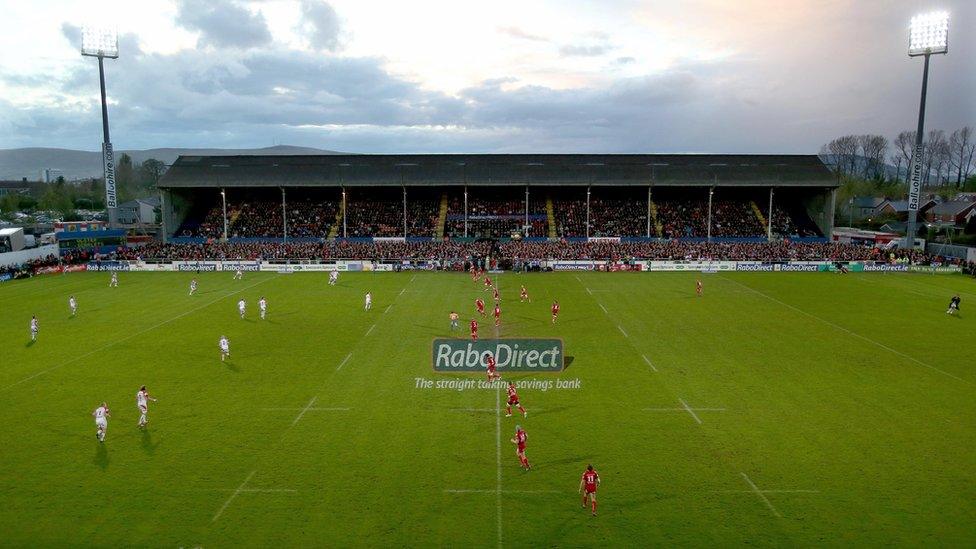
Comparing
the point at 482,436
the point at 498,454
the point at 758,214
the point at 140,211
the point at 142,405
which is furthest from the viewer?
the point at 140,211

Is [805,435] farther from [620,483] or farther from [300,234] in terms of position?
[300,234]

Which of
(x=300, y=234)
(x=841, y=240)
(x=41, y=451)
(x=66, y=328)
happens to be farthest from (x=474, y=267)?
(x=841, y=240)

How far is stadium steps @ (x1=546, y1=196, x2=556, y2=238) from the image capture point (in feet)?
245

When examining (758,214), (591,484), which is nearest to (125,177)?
(758,214)

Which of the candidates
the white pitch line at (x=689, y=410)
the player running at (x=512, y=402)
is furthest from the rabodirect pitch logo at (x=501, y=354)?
the white pitch line at (x=689, y=410)

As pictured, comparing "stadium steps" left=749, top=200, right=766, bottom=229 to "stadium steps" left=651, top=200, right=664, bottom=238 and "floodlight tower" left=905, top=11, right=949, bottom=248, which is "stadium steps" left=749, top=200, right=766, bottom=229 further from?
"floodlight tower" left=905, top=11, right=949, bottom=248

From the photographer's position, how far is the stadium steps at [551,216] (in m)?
74.8

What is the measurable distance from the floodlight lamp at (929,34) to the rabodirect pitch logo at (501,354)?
200ft

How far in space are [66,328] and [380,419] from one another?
23.9 metres

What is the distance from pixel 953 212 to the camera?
9088cm

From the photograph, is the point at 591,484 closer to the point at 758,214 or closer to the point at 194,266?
the point at 194,266

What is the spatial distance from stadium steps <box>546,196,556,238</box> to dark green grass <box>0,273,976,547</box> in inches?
1563

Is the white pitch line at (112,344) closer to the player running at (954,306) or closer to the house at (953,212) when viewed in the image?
the player running at (954,306)

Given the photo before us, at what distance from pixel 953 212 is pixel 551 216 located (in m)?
62.8
